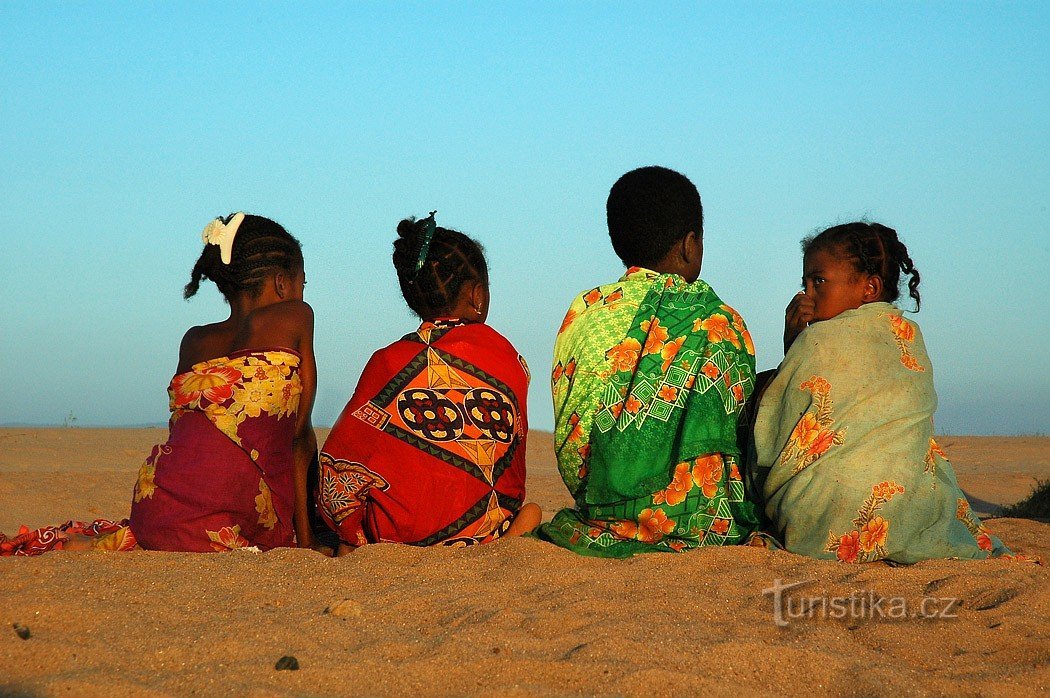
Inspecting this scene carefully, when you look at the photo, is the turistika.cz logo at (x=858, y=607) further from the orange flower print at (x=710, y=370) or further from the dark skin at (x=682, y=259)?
the dark skin at (x=682, y=259)

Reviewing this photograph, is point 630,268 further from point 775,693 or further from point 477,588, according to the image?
point 775,693

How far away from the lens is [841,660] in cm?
315

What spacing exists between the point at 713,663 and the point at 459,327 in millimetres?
2388

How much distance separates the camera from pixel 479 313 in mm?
5246

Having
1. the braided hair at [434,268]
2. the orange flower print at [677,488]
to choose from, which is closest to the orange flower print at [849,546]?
the orange flower print at [677,488]

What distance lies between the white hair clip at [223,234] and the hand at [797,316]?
8.85ft

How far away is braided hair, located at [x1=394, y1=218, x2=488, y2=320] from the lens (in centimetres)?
518

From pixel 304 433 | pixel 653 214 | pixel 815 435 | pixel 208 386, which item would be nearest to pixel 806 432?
pixel 815 435

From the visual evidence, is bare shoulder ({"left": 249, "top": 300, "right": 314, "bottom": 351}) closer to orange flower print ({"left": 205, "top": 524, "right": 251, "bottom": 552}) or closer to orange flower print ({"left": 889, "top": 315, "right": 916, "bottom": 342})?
orange flower print ({"left": 205, "top": 524, "right": 251, "bottom": 552})

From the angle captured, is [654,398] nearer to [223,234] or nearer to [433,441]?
[433,441]

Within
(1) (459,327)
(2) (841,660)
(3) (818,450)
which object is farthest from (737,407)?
(2) (841,660)

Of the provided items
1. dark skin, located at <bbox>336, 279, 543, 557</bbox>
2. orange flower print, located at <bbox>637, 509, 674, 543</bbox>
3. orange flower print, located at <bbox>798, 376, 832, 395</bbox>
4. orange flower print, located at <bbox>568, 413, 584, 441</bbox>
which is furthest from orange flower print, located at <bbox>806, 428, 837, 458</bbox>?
dark skin, located at <bbox>336, 279, 543, 557</bbox>

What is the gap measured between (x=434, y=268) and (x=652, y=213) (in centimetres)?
107

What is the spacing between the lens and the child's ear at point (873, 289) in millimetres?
4898
